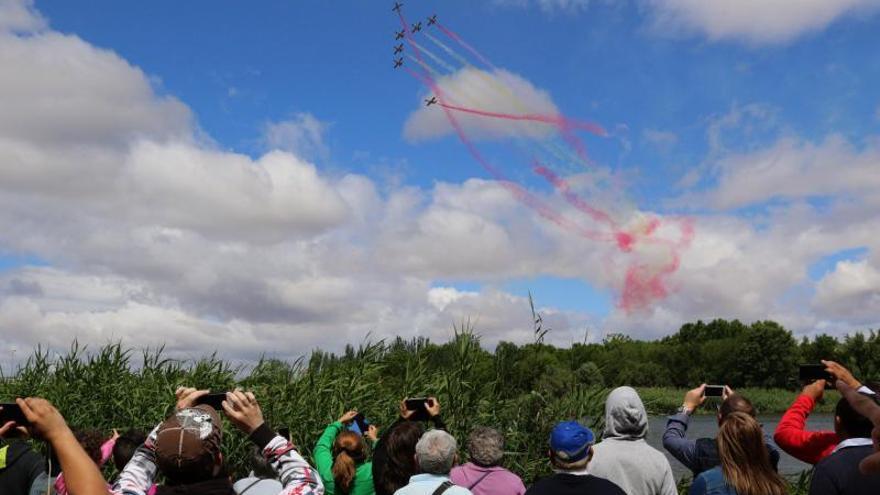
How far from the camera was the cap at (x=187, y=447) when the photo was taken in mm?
2562

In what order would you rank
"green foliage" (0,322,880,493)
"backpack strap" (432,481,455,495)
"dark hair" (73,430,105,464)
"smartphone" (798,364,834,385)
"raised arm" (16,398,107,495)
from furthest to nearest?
"green foliage" (0,322,880,493) → "dark hair" (73,430,105,464) → "smartphone" (798,364,834,385) → "backpack strap" (432,481,455,495) → "raised arm" (16,398,107,495)

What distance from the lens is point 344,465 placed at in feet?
18.3

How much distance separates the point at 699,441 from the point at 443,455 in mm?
1528

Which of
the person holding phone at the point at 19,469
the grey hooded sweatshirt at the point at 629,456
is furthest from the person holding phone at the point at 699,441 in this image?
the person holding phone at the point at 19,469

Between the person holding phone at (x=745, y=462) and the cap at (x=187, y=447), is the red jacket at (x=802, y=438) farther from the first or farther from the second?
the cap at (x=187, y=447)

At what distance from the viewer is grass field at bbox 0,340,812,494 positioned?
943cm

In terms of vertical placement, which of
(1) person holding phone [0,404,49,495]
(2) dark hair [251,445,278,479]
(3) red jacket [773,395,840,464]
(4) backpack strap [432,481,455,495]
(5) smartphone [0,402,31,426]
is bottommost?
(1) person holding phone [0,404,49,495]

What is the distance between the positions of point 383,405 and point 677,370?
89882 millimetres

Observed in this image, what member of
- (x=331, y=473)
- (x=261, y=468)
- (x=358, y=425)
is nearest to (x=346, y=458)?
(x=331, y=473)

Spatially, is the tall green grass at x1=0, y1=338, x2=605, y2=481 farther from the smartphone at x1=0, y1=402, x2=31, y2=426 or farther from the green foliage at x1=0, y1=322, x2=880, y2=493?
the smartphone at x1=0, y1=402, x2=31, y2=426

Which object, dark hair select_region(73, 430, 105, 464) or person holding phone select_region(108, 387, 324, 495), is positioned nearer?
person holding phone select_region(108, 387, 324, 495)

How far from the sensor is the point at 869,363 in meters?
74.9

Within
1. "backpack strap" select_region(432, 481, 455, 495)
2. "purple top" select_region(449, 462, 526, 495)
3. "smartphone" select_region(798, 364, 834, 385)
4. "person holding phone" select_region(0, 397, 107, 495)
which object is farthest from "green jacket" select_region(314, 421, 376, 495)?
"person holding phone" select_region(0, 397, 107, 495)

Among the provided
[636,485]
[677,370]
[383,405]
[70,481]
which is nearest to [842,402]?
[636,485]
